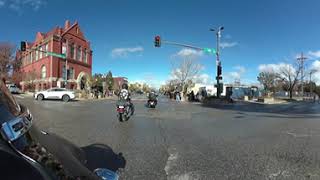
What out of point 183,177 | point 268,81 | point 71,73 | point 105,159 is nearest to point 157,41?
point 105,159

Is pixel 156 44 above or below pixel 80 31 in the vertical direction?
below

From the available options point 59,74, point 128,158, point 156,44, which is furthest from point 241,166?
point 59,74

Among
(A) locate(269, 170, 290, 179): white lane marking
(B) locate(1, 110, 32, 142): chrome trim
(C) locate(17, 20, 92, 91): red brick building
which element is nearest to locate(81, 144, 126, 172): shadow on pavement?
(A) locate(269, 170, 290, 179): white lane marking

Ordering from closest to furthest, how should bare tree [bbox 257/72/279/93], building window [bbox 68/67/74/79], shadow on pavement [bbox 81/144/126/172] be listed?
shadow on pavement [bbox 81/144/126/172], building window [bbox 68/67/74/79], bare tree [bbox 257/72/279/93]

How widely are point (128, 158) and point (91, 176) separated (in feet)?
16.0

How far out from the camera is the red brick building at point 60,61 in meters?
63.2

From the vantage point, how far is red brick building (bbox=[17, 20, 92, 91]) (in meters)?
63.2

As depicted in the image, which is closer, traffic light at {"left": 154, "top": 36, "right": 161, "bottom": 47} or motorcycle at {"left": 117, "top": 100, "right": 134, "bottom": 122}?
motorcycle at {"left": 117, "top": 100, "right": 134, "bottom": 122}

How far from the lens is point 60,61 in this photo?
6438cm

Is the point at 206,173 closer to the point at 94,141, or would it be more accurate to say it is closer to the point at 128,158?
the point at 128,158

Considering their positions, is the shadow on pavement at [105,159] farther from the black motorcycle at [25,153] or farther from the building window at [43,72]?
the building window at [43,72]

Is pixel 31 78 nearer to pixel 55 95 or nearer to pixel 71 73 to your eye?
pixel 71 73

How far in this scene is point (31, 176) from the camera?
133 centimetres

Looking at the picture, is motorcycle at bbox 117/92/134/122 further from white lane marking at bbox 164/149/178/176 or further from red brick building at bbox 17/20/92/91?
red brick building at bbox 17/20/92/91
